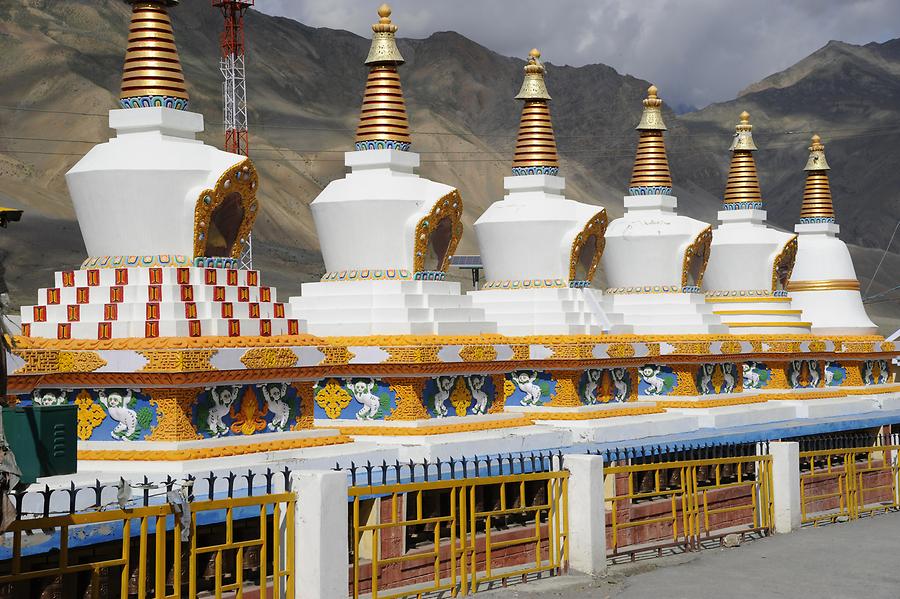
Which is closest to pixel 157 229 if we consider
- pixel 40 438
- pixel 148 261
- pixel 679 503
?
pixel 148 261

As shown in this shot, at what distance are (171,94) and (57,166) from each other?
5830 centimetres

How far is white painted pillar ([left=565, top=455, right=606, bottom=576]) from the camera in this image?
44.5 feet

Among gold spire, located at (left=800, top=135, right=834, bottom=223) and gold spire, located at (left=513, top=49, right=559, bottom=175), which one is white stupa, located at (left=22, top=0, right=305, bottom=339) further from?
gold spire, located at (left=800, top=135, right=834, bottom=223)

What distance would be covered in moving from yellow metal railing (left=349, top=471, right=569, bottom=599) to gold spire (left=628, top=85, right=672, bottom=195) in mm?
12671

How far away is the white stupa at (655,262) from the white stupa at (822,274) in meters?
5.28

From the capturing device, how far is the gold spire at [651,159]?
27.5 metres

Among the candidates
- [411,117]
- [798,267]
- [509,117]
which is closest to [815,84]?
[509,117]

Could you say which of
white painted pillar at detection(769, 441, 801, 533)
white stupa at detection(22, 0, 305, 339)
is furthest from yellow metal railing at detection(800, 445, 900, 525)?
white stupa at detection(22, 0, 305, 339)

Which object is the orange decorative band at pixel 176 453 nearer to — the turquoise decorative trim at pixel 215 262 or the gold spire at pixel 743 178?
the turquoise decorative trim at pixel 215 262

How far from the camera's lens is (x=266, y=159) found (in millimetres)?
83438

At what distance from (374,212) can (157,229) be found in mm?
4380

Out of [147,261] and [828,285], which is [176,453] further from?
[828,285]

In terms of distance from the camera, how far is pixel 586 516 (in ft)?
44.5

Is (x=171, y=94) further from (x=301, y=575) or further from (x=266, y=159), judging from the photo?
(x=266, y=159)
